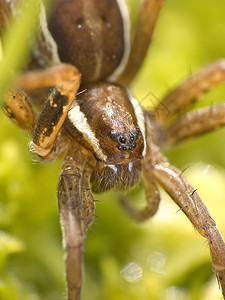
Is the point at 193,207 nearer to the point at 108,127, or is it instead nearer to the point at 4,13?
the point at 108,127

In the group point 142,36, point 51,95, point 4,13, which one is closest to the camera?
point 51,95

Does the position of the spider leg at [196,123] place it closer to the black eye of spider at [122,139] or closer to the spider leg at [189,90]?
the spider leg at [189,90]

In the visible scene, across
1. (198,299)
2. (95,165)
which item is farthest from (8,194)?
(198,299)

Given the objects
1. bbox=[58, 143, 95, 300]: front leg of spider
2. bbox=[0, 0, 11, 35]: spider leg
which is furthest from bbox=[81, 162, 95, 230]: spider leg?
bbox=[0, 0, 11, 35]: spider leg

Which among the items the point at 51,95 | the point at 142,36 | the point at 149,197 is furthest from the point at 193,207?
the point at 142,36

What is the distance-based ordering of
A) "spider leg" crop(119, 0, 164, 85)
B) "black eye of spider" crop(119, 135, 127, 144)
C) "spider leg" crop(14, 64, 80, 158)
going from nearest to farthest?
"spider leg" crop(14, 64, 80, 158) → "black eye of spider" crop(119, 135, 127, 144) → "spider leg" crop(119, 0, 164, 85)

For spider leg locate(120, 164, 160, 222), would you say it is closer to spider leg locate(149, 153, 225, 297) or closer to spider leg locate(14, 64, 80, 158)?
spider leg locate(149, 153, 225, 297)
